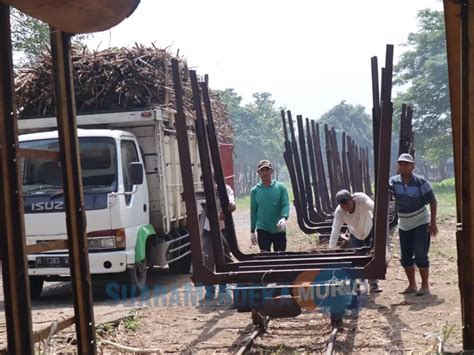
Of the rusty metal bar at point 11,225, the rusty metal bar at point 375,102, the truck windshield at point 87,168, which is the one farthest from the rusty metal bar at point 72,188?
the truck windshield at point 87,168

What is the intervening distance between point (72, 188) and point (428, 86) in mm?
39189

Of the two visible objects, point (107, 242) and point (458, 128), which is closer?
point (458, 128)

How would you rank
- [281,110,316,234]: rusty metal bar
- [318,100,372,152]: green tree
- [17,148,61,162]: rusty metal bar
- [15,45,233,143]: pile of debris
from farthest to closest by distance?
[318,100,372,152]: green tree, [281,110,316,234]: rusty metal bar, [15,45,233,143]: pile of debris, [17,148,61,162]: rusty metal bar

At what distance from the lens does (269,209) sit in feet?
28.5

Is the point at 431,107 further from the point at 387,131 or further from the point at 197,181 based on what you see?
the point at 387,131

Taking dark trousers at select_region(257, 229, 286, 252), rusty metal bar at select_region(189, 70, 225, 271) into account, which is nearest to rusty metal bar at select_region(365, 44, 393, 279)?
rusty metal bar at select_region(189, 70, 225, 271)

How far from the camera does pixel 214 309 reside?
8.03 m

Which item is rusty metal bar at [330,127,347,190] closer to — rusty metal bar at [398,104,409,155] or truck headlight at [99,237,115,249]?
rusty metal bar at [398,104,409,155]

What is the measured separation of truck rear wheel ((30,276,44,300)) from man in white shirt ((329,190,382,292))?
4.09 meters

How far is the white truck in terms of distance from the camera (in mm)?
8633

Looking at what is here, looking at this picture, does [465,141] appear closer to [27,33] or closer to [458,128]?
[458,128]

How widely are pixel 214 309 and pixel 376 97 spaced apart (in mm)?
3128

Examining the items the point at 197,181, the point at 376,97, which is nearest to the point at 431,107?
the point at 197,181

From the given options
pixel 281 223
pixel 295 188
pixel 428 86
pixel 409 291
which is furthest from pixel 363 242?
pixel 428 86
